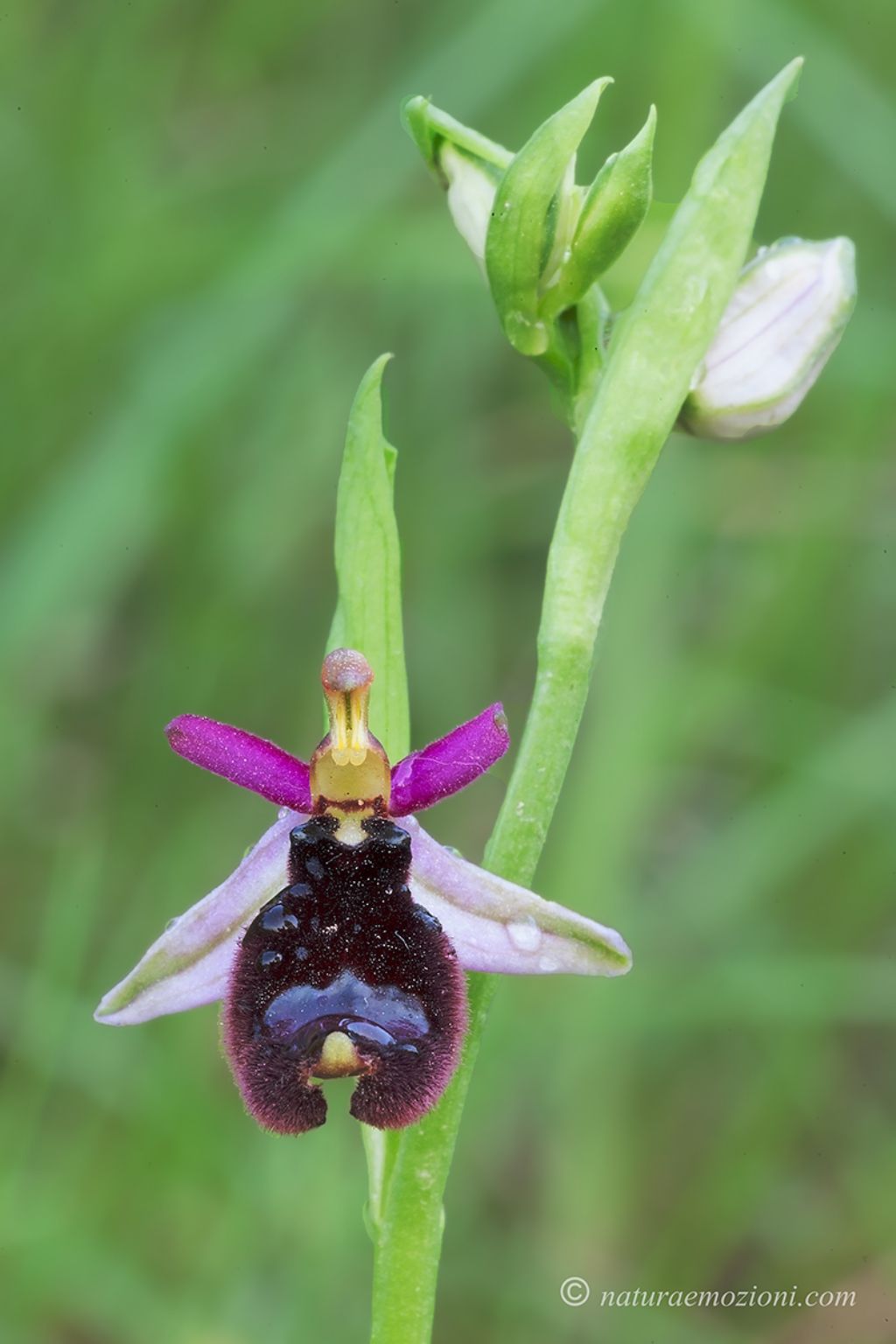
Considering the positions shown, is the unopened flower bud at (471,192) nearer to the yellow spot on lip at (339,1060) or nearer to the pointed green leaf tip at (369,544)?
the pointed green leaf tip at (369,544)

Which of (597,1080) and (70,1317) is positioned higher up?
(597,1080)

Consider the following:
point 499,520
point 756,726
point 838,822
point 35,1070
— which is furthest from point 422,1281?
point 499,520

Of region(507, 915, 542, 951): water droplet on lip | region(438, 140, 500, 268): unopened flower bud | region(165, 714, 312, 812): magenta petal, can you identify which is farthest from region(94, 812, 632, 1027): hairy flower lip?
region(438, 140, 500, 268): unopened flower bud

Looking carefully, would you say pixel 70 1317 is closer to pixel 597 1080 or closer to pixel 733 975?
pixel 597 1080

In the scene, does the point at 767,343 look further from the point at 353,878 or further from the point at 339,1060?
the point at 339,1060

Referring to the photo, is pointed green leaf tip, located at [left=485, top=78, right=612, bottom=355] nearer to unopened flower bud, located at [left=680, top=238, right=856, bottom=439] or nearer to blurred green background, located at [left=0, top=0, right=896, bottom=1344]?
unopened flower bud, located at [left=680, top=238, right=856, bottom=439]

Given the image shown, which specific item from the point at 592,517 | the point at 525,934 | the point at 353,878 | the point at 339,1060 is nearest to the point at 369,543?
the point at 592,517
